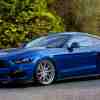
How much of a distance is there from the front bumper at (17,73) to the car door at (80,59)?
1.05 m

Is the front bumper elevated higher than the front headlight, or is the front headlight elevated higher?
the front headlight

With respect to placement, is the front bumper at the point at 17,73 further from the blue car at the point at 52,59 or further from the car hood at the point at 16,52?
the car hood at the point at 16,52

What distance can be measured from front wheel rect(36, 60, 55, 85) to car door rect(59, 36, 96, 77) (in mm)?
387

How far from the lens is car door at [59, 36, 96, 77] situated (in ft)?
45.2

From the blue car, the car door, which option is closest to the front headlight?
the blue car

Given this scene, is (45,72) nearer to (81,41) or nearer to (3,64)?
(3,64)

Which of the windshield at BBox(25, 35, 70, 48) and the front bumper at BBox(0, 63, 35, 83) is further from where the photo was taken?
the windshield at BBox(25, 35, 70, 48)

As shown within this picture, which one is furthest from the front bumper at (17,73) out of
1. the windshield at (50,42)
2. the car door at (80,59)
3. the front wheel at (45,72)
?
the windshield at (50,42)

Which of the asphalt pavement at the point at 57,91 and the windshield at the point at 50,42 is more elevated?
the windshield at the point at 50,42

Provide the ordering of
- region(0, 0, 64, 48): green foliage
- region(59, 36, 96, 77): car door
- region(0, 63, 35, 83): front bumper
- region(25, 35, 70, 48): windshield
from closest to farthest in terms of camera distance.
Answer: region(0, 63, 35, 83): front bumper, region(59, 36, 96, 77): car door, region(25, 35, 70, 48): windshield, region(0, 0, 64, 48): green foliage

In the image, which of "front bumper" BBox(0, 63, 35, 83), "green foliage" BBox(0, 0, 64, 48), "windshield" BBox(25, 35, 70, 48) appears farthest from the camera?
"green foliage" BBox(0, 0, 64, 48)

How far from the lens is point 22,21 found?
20.1 meters

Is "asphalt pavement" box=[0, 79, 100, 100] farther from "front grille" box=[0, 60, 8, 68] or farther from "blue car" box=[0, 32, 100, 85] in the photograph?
"front grille" box=[0, 60, 8, 68]

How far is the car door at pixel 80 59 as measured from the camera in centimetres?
1378
